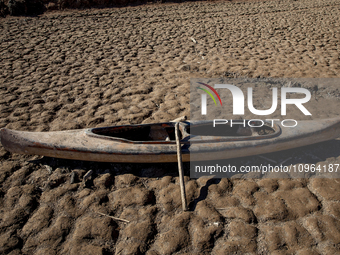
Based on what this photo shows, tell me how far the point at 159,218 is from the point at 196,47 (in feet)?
16.1

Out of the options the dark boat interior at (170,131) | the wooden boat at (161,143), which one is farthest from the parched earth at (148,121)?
the dark boat interior at (170,131)

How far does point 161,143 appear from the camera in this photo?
2543 millimetres

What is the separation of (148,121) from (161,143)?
0.94 m

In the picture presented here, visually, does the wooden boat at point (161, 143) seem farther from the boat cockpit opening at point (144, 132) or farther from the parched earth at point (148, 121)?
the parched earth at point (148, 121)

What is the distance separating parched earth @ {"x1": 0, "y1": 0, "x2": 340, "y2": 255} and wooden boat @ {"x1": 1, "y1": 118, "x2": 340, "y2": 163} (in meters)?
0.17

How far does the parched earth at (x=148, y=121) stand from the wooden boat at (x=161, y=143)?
6.7 inches

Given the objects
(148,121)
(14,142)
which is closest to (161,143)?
(148,121)

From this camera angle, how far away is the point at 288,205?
6.98 ft

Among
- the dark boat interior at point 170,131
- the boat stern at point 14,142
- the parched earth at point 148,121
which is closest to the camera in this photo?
the parched earth at point 148,121

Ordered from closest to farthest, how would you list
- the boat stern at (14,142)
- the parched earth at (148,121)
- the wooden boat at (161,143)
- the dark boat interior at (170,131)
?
the parched earth at (148,121)
the wooden boat at (161,143)
the boat stern at (14,142)
the dark boat interior at (170,131)

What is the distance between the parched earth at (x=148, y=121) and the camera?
6.34 feet

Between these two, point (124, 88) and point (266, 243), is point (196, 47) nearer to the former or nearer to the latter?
point (124, 88)

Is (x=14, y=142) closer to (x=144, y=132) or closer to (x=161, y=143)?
(x=144, y=132)

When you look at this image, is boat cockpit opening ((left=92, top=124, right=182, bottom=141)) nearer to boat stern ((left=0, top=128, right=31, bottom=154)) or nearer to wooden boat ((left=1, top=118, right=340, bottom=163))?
wooden boat ((left=1, top=118, right=340, bottom=163))
